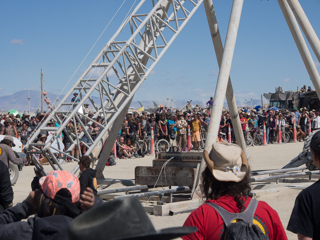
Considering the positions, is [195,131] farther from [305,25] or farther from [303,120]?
[305,25]

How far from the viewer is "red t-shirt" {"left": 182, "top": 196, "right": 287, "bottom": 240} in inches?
101

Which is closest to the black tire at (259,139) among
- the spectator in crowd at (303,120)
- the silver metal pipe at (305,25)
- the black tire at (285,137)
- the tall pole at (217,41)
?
the black tire at (285,137)

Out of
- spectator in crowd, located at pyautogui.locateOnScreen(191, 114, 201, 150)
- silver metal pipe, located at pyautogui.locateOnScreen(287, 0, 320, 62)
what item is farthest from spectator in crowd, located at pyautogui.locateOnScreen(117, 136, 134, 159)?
silver metal pipe, located at pyautogui.locateOnScreen(287, 0, 320, 62)

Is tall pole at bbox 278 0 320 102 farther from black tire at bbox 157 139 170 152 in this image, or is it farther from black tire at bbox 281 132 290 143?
black tire at bbox 281 132 290 143

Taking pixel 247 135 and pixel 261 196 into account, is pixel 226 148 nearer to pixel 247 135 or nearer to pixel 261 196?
pixel 261 196

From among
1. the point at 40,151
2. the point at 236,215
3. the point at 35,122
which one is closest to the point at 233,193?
the point at 236,215

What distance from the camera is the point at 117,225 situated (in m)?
1.54

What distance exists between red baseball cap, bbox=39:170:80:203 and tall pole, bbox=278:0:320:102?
8.45 m

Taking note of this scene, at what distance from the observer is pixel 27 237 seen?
266cm

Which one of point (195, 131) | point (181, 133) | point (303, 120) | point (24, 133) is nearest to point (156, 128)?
point (181, 133)

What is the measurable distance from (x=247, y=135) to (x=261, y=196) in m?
15.1

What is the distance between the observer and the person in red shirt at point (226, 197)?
2.58 m

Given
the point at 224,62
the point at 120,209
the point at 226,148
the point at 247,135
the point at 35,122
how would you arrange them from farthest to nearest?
the point at 247,135 < the point at 35,122 < the point at 224,62 < the point at 226,148 < the point at 120,209

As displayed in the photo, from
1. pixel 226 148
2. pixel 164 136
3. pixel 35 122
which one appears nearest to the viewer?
pixel 226 148
